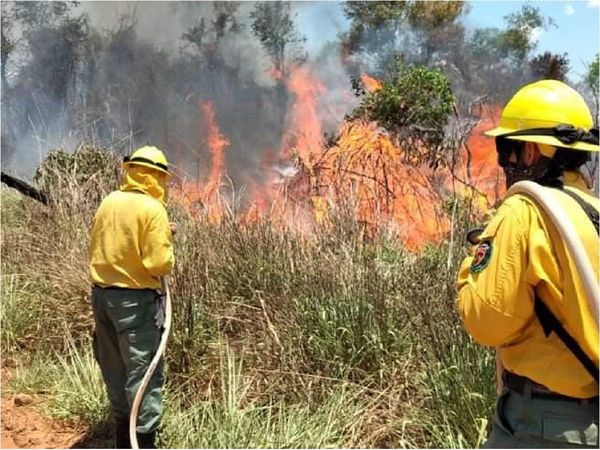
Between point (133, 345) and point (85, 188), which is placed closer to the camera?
point (133, 345)

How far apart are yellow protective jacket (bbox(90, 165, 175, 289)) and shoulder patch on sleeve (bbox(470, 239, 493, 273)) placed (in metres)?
2.40

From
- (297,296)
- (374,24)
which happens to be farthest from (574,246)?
(374,24)

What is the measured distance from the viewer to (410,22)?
3362cm

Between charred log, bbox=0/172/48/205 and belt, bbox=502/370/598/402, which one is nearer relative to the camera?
belt, bbox=502/370/598/402

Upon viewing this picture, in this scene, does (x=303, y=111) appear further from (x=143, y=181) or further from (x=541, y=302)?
(x=541, y=302)

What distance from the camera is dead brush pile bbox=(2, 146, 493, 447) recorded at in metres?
3.73

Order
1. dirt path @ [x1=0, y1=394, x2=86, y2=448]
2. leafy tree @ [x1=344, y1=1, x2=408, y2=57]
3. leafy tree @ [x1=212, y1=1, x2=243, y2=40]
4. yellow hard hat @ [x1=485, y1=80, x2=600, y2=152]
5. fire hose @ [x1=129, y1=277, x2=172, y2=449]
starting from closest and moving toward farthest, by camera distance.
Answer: yellow hard hat @ [x1=485, y1=80, x2=600, y2=152] < fire hose @ [x1=129, y1=277, x2=172, y2=449] < dirt path @ [x1=0, y1=394, x2=86, y2=448] < leafy tree @ [x1=212, y1=1, x2=243, y2=40] < leafy tree @ [x1=344, y1=1, x2=408, y2=57]

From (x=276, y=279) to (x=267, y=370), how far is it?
88cm

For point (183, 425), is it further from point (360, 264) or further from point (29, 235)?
point (29, 235)

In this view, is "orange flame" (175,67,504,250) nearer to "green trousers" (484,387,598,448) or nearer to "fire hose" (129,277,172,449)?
"fire hose" (129,277,172,449)

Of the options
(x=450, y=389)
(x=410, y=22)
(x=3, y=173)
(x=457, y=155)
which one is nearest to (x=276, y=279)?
(x=457, y=155)

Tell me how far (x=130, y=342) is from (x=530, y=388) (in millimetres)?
2650

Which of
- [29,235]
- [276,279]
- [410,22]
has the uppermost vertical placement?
[410,22]

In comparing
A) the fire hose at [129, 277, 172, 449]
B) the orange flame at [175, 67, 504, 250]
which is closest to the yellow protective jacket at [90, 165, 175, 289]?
the fire hose at [129, 277, 172, 449]
